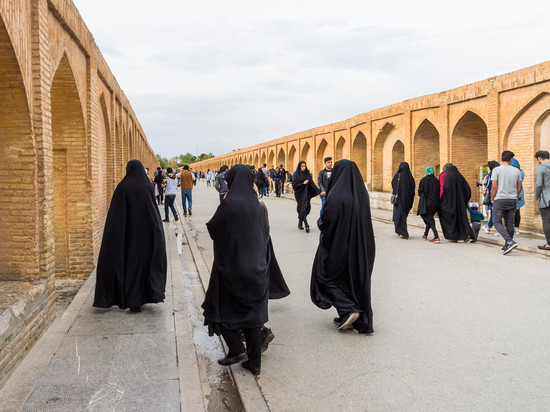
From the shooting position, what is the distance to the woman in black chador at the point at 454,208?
8.80m

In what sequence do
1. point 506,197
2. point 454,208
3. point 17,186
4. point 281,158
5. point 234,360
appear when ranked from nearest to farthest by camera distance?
1. point 234,360
2. point 17,186
3. point 506,197
4. point 454,208
5. point 281,158

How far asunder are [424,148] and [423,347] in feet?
41.0

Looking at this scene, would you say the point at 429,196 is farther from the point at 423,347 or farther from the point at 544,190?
the point at 423,347

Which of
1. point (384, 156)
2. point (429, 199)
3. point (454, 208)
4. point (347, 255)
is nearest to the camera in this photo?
point (347, 255)

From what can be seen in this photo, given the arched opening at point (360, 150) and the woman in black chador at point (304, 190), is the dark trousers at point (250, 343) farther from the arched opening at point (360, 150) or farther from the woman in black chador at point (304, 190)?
the arched opening at point (360, 150)

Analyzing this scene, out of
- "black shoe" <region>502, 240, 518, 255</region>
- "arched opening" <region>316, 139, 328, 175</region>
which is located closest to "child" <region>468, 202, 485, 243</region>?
"black shoe" <region>502, 240, 518, 255</region>

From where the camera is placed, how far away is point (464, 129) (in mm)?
13312

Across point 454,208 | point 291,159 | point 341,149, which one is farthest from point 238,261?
point 291,159

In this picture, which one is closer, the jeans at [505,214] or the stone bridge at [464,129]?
the jeans at [505,214]

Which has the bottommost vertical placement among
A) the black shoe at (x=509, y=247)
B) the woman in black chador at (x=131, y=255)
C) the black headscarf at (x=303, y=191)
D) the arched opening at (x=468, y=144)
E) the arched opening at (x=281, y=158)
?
the black shoe at (x=509, y=247)

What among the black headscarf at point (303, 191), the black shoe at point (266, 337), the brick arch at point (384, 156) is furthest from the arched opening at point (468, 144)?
the black shoe at point (266, 337)

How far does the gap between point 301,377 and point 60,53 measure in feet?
14.8

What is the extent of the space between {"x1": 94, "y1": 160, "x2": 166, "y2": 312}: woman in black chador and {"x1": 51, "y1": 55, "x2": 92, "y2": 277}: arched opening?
2363 mm

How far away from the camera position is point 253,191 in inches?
129
